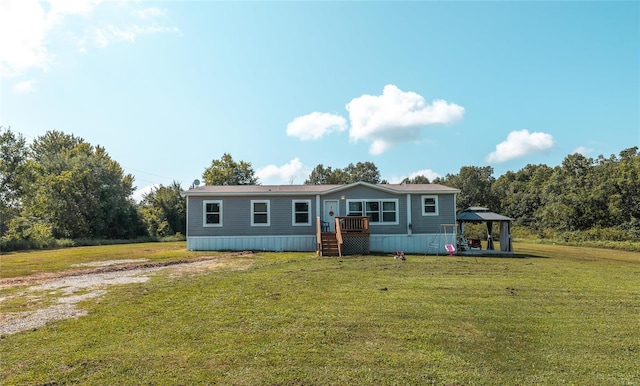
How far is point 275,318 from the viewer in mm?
5301

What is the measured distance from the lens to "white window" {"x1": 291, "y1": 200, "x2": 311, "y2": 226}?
1803cm

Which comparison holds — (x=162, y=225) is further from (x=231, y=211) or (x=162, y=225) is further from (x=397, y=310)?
(x=397, y=310)

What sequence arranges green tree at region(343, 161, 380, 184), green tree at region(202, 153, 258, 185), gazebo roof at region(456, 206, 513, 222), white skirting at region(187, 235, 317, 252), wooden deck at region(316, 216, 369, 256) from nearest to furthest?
wooden deck at region(316, 216, 369, 256) → gazebo roof at region(456, 206, 513, 222) → white skirting at region(187, 235, 317, 252) → green tree at region(202, 153, 258, 185) → green tree at region(343, 161, 380, 184)

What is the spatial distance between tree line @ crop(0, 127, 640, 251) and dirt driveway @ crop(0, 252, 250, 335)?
16096 mm

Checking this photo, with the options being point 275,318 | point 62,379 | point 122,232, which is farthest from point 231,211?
point 122,232

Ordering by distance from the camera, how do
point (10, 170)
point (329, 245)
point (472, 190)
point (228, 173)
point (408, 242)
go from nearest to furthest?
point (329, 245) → point (408, 242) → point (10, 170) → point (228, 173) → point (472, 190)

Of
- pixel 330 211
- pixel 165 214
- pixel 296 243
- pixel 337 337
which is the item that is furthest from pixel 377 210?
pixel 165 214

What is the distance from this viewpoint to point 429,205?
17953mm

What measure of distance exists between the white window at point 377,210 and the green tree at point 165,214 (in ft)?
78.1

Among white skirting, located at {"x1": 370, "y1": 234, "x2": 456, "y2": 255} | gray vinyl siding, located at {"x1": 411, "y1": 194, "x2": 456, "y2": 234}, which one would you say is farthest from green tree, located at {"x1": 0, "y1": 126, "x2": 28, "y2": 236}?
gray vinyl siding, located at {"x1": 411, "y1": 194, "x2": 456, "y2": 234}

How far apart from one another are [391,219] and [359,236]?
2755 millimetres

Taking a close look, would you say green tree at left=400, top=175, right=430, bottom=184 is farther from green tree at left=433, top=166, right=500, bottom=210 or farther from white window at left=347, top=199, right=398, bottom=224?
white window at left=347, top=199, right=398, bottom=224

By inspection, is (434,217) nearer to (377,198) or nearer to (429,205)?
(429,205)

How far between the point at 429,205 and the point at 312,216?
5859 millimetres
